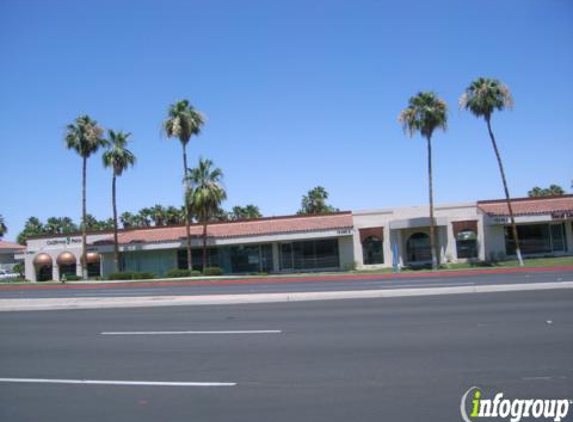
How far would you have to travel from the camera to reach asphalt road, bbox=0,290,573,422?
599 cm

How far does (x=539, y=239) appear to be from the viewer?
3928 centimetres

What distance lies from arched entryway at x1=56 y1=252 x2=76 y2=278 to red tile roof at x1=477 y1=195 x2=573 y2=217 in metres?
36.7

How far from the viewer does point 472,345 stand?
873 centimetres

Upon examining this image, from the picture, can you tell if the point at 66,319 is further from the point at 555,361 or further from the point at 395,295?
the point at 555,361

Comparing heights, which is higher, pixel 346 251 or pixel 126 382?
pixel 346 251

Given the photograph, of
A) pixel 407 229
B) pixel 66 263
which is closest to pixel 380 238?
pixel 407 229

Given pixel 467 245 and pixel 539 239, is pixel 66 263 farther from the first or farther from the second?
pixel 539 239

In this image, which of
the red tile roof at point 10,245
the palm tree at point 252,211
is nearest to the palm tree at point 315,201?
the palm tree at point 252,211

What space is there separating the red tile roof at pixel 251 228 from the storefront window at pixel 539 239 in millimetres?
12820

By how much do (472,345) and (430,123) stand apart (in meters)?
30.6

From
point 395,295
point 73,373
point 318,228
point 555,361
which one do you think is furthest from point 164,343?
point 318,228

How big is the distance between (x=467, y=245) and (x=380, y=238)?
6687 millimetres

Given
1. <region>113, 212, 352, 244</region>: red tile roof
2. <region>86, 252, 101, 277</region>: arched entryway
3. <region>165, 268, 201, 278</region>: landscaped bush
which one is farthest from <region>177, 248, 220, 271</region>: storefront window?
<region>86, 252, 101, 277</region>: arched entryway

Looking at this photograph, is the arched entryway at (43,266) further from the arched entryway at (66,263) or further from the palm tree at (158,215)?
the palm tree at (158,215)
